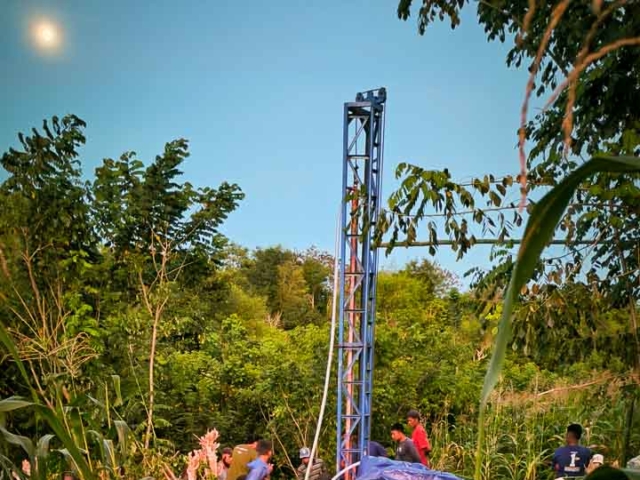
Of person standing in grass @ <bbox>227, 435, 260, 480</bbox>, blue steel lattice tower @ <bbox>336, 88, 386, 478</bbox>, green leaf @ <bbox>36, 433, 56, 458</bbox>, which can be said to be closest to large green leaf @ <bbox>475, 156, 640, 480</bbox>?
green leaf @ <bbox>36, 433, 56, 458</bbox>

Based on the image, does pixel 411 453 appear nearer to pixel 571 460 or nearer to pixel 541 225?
pixel 571 460

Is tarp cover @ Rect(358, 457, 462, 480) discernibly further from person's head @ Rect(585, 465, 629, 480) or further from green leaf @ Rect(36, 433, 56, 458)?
person's head @ Rect(585, 465, 629, 480)

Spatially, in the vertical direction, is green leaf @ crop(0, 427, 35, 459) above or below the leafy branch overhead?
below

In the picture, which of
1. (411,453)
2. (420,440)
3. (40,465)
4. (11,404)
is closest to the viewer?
(11,404)

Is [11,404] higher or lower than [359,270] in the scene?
lower

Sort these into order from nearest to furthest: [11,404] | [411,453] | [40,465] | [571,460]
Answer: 1. [11,404]
2. [40,465]
3. [571,460]
4. [411,453]

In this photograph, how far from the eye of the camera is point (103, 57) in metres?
29.7

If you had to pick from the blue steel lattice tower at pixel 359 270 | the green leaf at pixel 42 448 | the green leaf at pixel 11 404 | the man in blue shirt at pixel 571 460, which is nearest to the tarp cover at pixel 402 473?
the man in blue shirt at pixel 571 460

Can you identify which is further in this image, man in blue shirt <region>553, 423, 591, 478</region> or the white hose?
man in blue shirt <region>553, 423, 591, 478</region>

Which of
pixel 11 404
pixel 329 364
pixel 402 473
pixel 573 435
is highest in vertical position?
pixel 329 364

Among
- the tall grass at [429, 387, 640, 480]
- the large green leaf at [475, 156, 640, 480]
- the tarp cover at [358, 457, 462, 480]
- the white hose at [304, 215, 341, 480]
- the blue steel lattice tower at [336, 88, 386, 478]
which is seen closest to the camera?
the large green leaf at [475, 156, 640, 480]

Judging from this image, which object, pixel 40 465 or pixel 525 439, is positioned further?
pixel 525 439

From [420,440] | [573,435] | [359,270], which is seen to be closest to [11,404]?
[573,435]

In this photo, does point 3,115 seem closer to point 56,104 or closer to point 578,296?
point 56,104
